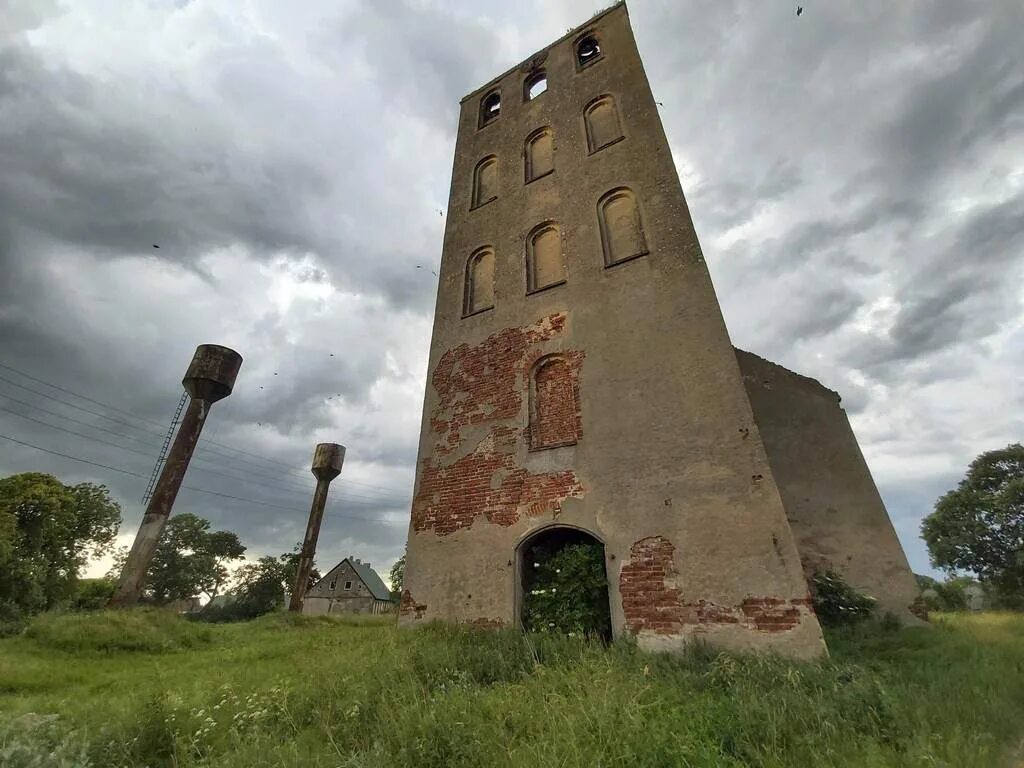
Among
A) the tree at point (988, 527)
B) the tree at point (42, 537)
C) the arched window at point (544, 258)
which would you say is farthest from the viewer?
the tree at point (988, 527)

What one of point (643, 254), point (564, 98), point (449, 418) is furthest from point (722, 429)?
point (564, 98)

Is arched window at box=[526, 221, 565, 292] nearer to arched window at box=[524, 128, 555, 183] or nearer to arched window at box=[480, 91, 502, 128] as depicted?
arched window at box=[524, 128, 555, 183]

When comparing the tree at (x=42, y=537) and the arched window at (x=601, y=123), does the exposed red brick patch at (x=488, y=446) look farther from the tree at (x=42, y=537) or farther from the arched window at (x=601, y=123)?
the tree at (x=42, y=537)

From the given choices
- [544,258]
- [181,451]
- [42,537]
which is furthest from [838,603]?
[42,537]

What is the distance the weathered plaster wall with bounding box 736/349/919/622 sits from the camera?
9.39 metres

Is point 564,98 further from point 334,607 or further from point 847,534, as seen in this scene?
point 334,607

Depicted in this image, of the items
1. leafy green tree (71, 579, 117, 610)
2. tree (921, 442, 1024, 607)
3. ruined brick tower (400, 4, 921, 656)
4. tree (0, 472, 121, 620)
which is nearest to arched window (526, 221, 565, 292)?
ruined brick tower (400, 4, 921, 656)

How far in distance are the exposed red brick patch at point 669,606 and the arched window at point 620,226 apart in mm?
5541

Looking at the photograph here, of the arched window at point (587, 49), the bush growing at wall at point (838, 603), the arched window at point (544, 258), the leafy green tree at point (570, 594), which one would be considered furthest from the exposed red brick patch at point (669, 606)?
the arched window at point (587, 49)

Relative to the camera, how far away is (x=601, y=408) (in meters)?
8.04

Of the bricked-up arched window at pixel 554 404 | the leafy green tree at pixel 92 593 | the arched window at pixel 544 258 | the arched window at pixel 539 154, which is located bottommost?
the leafy green tree at pixel 92 593

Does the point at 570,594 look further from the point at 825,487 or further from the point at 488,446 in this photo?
the point at 825,487

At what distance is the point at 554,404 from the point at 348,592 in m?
46.2

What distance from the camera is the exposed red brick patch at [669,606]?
5715 mm
